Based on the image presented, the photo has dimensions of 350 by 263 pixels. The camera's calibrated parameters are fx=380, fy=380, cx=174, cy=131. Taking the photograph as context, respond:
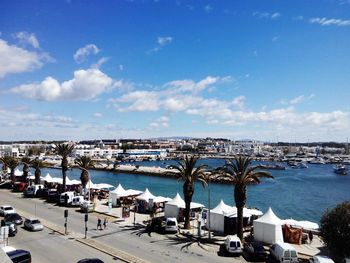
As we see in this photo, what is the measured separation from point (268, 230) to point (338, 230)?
7.36 meters

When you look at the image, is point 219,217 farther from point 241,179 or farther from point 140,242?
point 140,242

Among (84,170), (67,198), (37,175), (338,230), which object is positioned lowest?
(67,198)

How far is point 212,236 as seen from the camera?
31812mm

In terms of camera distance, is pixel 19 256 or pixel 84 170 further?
pixel 84 170

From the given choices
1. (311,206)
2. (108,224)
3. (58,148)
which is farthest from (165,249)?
(311,206)

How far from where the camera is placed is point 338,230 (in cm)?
2267

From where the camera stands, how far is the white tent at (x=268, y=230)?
2903 cm

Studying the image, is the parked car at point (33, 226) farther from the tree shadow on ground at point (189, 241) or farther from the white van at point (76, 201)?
the white van at point (76, 201)

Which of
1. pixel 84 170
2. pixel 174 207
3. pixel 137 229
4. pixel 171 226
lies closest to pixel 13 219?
pixel 137 229

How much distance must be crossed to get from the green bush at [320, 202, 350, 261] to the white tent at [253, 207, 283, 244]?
5697 mm

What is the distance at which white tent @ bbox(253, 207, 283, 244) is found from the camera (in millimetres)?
29031

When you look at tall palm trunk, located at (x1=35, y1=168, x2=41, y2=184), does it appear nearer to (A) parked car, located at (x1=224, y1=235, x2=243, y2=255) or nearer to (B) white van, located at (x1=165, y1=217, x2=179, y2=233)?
(B) white van, located at (x1=165, y1=217, x2=179, y2=233)

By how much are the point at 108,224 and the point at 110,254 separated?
11.0 metres

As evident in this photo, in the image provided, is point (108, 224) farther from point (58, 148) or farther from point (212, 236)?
point (58, 148)
